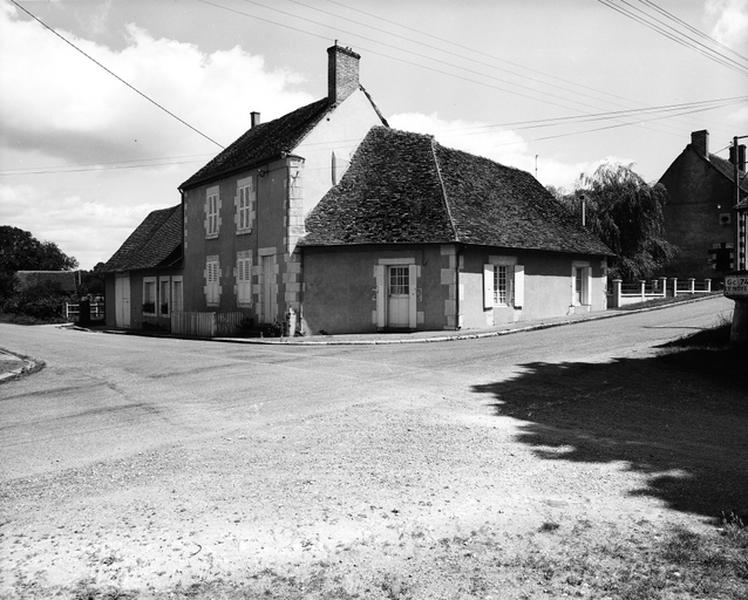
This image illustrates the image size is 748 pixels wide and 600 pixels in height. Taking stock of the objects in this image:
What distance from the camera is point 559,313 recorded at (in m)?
25.4

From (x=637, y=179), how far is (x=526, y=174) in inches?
485

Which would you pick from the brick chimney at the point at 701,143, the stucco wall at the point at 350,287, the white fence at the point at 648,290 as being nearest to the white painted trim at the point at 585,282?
the white fence at the point at 648,290

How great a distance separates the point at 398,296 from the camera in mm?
21562

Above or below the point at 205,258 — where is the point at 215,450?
below

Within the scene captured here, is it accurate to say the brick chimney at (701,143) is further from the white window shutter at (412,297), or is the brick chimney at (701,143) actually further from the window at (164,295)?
the window at (164,295)

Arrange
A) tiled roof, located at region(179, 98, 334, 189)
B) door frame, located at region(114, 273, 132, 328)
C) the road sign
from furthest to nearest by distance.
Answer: door frame, located at region(114, 273, 132, 328) < tiled roof, located at region(179, 98, 334, 189) < the road sign

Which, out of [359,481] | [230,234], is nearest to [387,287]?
[230,234]

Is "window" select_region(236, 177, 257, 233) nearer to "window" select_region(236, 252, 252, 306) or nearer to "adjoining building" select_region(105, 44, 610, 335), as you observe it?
"adjoining building" select_region(105, 44, 610, 335)

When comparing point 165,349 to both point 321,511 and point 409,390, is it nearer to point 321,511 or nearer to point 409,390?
point 409,390

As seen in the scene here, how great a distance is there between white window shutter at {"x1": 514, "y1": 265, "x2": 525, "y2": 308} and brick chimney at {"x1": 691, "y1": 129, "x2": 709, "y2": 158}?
31039mm

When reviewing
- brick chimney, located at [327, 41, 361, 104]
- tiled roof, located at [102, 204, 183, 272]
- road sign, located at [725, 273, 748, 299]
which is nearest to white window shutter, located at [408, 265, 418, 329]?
brick chimney, located at [327, 41, 361, 104]

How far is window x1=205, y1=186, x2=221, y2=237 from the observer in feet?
87.9

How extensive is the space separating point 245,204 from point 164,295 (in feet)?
28.5

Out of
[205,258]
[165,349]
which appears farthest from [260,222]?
[165,349]
